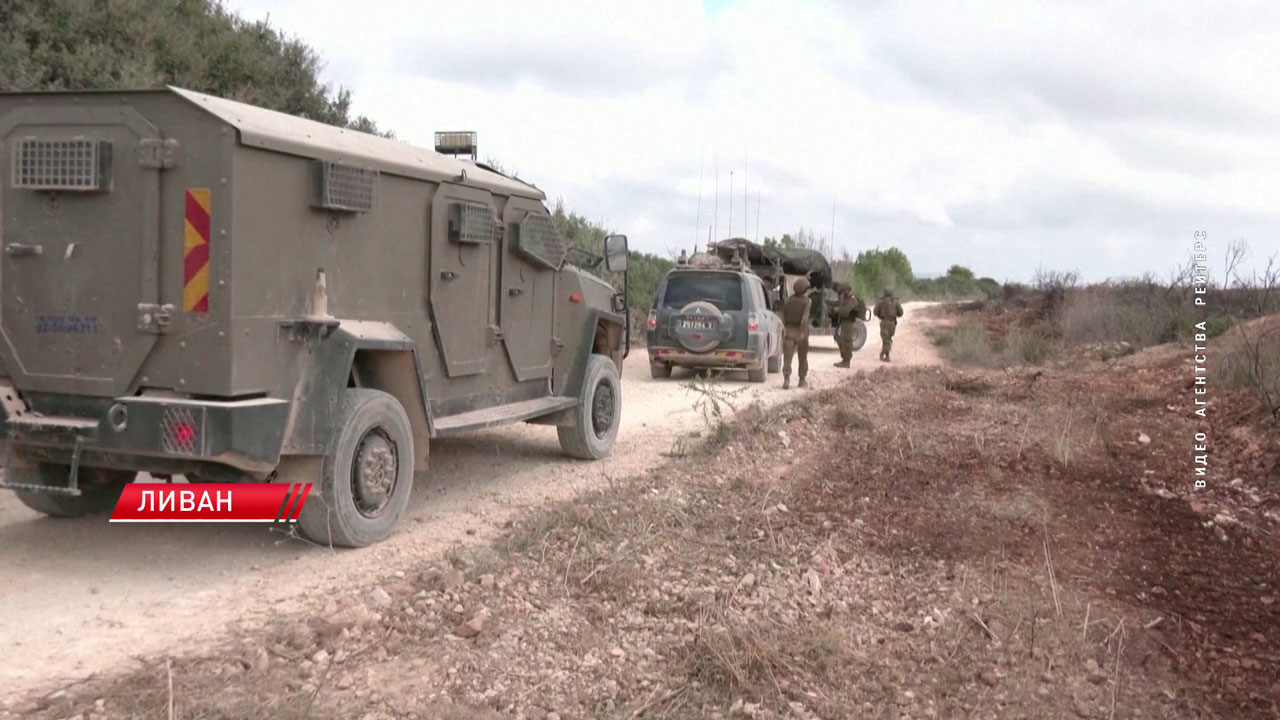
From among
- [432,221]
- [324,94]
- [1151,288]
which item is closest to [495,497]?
[432,221]

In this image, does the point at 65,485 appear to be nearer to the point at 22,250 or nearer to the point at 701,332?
the point at 22,250

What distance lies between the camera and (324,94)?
16672 millimetres

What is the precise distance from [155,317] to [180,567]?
1.38 meters

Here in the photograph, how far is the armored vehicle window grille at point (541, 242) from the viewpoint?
8.00 meters

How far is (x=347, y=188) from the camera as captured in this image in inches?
232

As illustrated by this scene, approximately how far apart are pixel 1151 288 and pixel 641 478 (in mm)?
18577

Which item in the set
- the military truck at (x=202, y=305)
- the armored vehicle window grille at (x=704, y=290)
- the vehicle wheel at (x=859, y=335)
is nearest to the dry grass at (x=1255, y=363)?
the armored vehicle window grille at (x=704, y=290)

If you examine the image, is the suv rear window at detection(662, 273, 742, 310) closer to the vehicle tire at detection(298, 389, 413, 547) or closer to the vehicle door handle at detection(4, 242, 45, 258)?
the vehicle tire at detection(298, 389, 413, 547)

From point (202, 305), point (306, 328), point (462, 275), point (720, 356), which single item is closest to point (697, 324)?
point (720, 356)

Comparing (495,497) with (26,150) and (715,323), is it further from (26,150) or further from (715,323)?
(715,323)

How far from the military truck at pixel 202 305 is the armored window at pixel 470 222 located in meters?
0.59

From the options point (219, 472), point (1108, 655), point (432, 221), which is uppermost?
point (432, 221)

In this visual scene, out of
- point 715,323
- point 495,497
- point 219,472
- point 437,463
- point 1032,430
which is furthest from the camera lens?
point 715,323

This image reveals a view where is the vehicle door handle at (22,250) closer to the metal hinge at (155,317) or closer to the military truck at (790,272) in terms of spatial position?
the metal hinge at (155,317)
